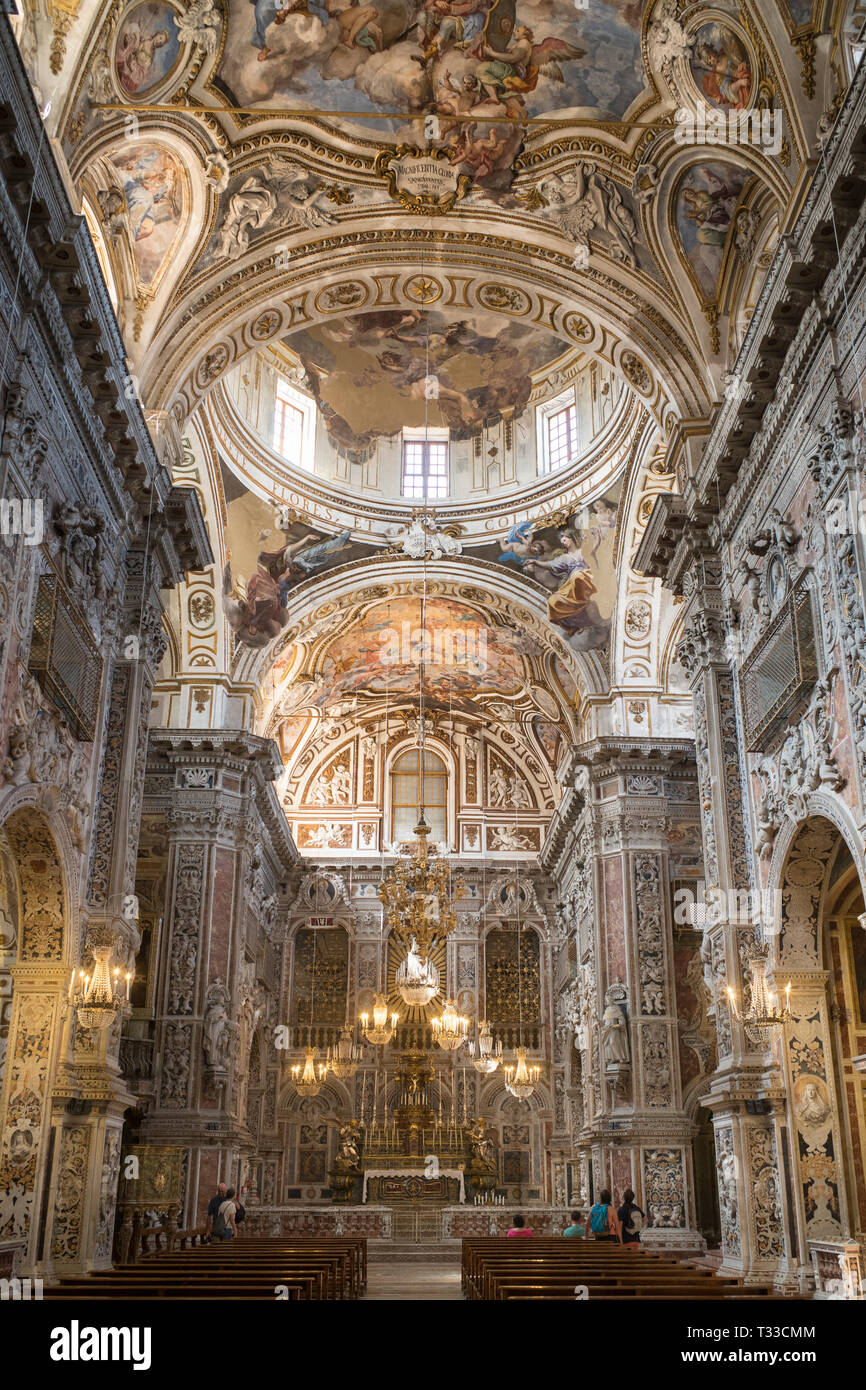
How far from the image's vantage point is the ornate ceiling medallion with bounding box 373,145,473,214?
14.7 m

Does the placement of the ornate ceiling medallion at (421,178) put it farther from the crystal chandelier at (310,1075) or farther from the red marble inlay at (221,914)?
the crystal chandelier at (310,1075)

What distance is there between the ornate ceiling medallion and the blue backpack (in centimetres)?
1299

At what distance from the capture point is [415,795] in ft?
108

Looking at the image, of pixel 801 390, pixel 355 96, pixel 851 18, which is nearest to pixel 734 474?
pixel 801 390

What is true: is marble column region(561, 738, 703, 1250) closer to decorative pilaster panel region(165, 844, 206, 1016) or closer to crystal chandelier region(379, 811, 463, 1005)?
crystal chandelier region(379, 811, 463, 1005)

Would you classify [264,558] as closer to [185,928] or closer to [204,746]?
[204,746]

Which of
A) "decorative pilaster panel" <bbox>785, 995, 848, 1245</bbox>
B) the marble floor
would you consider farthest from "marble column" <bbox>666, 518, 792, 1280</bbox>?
the marble floor

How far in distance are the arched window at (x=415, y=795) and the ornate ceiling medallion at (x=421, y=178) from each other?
1889 cm

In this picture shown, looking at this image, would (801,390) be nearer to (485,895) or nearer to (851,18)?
(851,18)

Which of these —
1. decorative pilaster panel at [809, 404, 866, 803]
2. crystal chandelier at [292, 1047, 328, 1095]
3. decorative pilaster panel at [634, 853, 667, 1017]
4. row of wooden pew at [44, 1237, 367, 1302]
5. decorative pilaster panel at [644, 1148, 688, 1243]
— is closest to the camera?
row of wooden pew at [44, 1237, 367, 1302]

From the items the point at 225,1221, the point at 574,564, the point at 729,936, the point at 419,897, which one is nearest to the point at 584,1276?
the point at 729,936

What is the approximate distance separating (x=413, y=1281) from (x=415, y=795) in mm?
15585

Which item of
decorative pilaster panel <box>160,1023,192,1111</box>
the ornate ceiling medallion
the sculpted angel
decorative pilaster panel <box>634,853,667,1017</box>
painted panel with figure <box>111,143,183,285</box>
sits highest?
the sculpted angel
